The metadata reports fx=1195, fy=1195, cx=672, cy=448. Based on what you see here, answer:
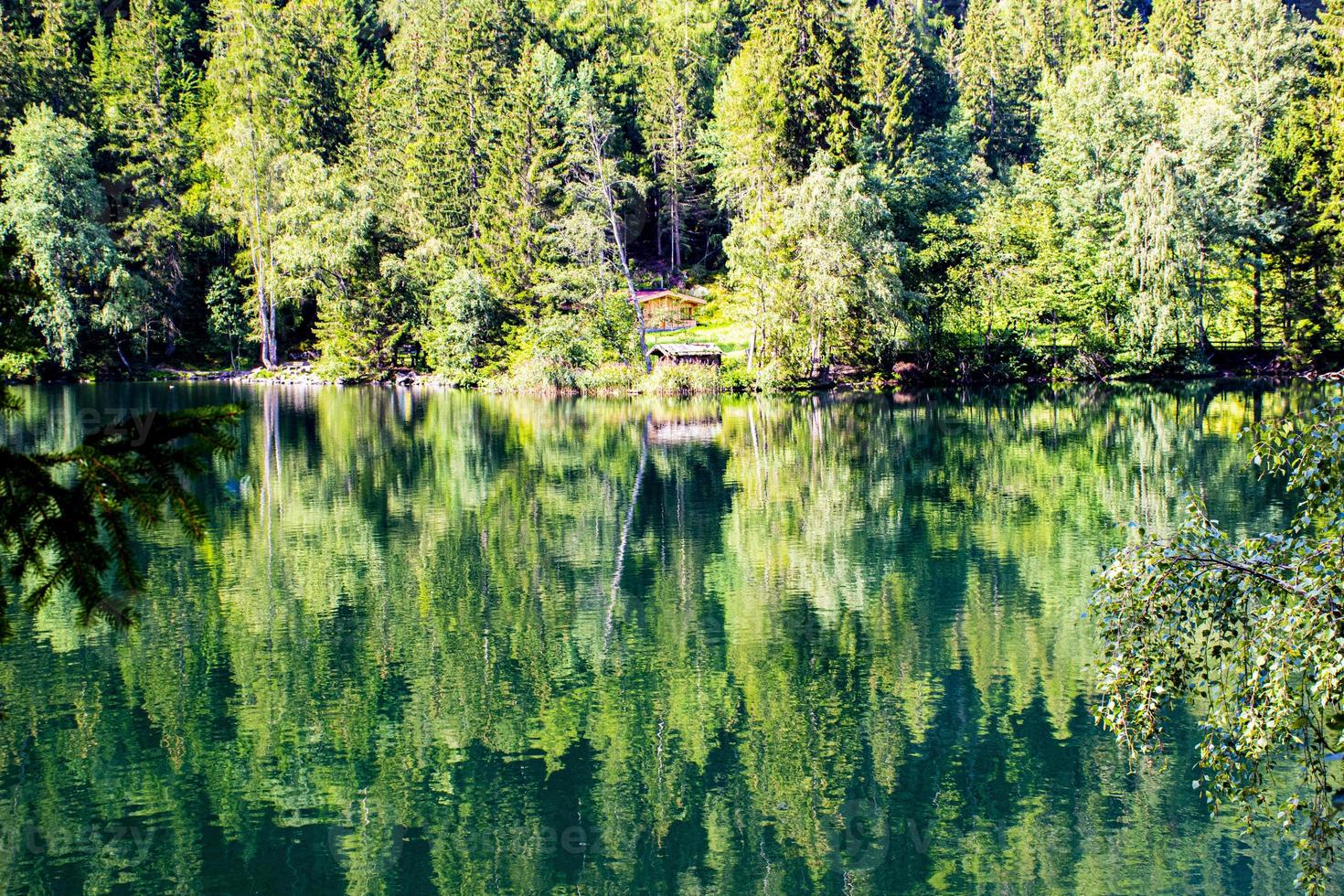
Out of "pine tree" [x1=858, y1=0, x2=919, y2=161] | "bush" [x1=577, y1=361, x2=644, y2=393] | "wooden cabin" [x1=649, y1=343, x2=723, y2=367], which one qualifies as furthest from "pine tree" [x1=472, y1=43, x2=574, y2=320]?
"pine tree" [x1=858, y1=0, x2=919, y2=161]

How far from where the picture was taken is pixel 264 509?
27.5 m

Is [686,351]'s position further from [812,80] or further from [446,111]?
[446,111]

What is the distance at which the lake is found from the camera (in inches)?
415

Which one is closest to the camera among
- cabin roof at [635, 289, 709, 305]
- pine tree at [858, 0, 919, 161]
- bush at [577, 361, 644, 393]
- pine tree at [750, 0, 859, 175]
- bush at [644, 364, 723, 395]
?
bush at [644, 364, 723, 395]

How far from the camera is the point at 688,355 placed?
62.2 m

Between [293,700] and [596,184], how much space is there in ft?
170

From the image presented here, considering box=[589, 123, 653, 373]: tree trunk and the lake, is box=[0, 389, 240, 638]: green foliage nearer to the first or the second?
the lake

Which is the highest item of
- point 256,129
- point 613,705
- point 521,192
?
point 256,129

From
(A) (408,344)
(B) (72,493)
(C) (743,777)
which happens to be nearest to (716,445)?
(C) (743,777)

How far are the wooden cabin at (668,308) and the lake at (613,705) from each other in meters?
48.1

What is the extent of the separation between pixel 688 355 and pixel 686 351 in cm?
59

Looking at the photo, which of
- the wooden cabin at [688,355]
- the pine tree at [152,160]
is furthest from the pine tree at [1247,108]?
the pine tree at [152,160]

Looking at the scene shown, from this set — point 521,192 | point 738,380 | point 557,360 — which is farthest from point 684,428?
point 521,192

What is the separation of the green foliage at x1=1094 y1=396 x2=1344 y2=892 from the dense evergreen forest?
A: 46.4m
